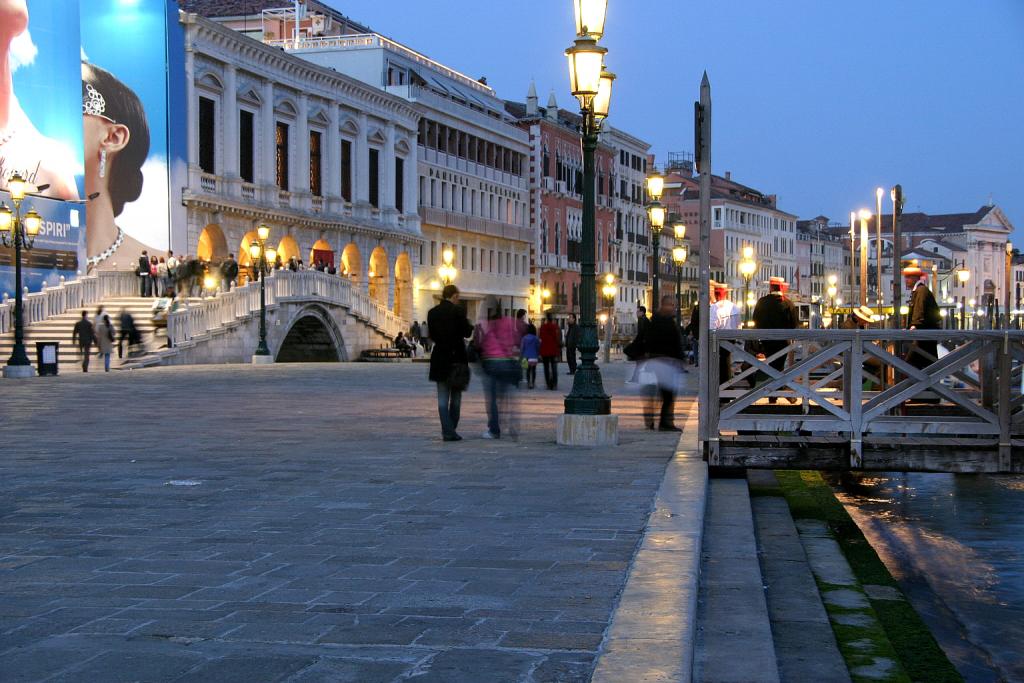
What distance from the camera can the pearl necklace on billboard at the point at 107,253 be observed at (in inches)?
1705

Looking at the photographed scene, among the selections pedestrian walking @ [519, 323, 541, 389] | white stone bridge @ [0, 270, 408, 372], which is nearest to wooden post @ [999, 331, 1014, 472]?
pedestrian walking @ [519, 323, 541, 389]

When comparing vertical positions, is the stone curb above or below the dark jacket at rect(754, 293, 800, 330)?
below

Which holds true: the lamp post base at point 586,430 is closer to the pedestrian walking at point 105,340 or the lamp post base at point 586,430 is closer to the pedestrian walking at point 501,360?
the pedestrian walking at point 501,360

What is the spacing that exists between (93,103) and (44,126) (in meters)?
4.58

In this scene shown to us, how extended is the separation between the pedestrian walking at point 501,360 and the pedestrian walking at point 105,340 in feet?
68.3

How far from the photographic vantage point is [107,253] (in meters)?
43.8

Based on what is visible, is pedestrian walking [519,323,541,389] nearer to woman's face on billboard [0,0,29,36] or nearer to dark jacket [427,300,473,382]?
dark jacket [427,300,473,382]

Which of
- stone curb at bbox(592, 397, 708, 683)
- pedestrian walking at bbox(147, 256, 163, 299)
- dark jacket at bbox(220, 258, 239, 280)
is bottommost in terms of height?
stone curb at bbox(592, 397, 708, 683)

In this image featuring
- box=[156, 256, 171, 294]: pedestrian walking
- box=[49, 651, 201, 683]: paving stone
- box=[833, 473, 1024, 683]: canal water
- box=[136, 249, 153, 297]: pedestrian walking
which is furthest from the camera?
box=[156, 256, 171, 294]: pedestrian walking

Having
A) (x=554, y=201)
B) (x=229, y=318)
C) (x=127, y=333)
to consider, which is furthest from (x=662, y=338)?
(x=554, y=201)

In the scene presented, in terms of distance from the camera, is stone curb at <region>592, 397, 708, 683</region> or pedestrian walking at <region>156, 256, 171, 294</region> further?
pedestrian walking at <region>156, 256, 171, 294</region>

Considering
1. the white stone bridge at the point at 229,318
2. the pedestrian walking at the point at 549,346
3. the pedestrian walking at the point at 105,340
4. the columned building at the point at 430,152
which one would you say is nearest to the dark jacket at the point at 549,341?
the pedestrian walking at the point at 549,346

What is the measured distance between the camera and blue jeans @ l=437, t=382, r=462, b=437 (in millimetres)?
14289

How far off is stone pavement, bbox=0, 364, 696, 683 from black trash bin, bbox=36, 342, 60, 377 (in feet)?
57.0
